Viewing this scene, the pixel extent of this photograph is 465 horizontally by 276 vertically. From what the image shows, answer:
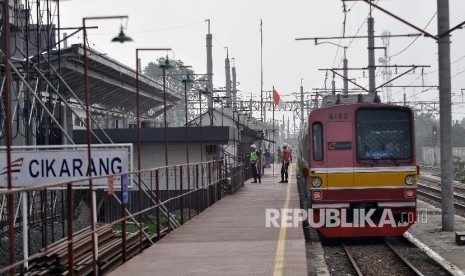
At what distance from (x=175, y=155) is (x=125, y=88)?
122 inches

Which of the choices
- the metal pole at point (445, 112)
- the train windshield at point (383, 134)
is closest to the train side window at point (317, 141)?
the train windshield at point (383, 134)

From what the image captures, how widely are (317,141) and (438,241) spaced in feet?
10.5

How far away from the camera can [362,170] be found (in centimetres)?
1579

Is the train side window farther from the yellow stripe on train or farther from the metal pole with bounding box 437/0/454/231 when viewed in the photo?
the metal pole with bounding box 437/0/454/231

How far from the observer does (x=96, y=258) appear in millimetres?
10539

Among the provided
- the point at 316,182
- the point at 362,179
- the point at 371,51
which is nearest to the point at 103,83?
the point at 371,51

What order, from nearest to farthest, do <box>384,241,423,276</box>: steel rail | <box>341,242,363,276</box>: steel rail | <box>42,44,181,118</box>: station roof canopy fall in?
<box>384,241,423,276</box>: steel rail < <box>341,242,363,276</box>: steel rail < <box>42,44,181,118</box>: station roof canopy

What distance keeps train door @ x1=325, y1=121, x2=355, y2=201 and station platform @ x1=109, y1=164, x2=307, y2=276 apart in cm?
118

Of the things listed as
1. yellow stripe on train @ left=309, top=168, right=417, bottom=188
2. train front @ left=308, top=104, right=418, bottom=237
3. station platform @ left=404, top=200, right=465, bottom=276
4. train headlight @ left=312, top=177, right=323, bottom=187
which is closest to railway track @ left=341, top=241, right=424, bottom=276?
train front @ left=308, top=104, right=418, bottom=237

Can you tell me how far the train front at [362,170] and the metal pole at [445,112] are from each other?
1373 millimetres

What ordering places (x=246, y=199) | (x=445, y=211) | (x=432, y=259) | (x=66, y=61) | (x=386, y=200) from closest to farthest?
(x=432, y=259) < (x=386, y=200) < (x=445, y=211) < (x=66, y=61) < (x=246, y=199)

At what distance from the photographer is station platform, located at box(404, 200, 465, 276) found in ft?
43.1

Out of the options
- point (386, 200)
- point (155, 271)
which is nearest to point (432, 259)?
point (386, 200)

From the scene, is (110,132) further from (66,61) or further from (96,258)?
(96,258)
